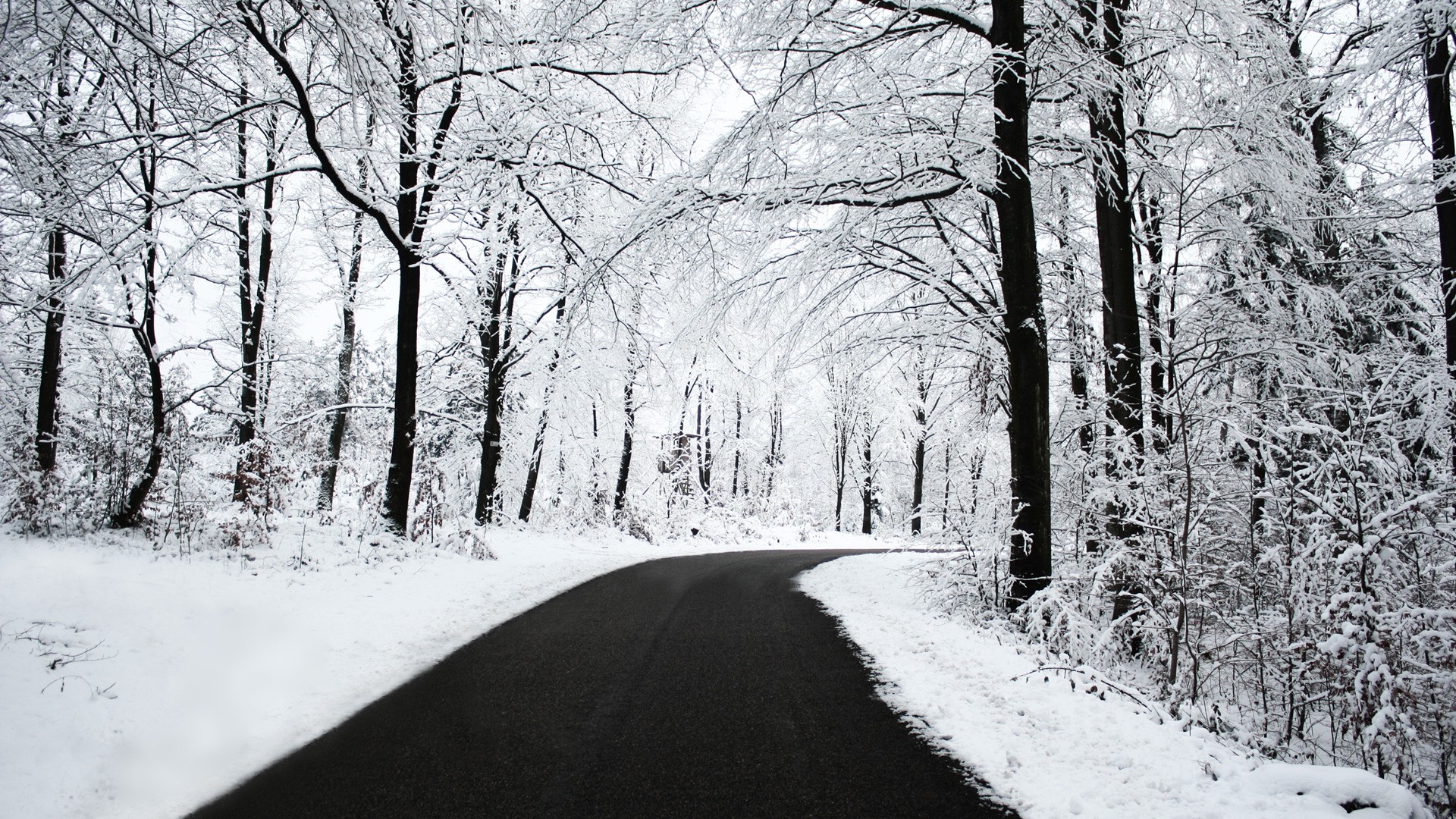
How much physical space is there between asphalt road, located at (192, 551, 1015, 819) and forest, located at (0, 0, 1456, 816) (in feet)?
8.20

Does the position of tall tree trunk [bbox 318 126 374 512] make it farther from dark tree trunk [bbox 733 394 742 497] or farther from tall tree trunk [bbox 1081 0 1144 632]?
dark tree trunk [bbox 733 394 742 497]

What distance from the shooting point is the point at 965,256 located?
833cm

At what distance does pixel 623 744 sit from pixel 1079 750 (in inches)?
97.8

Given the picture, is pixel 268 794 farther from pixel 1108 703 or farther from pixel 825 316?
pixel 825 316

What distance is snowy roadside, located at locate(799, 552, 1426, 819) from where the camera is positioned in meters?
2.57

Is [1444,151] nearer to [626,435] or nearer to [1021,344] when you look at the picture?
[1021,344]

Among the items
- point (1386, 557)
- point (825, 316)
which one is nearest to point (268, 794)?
point (1386, 557)

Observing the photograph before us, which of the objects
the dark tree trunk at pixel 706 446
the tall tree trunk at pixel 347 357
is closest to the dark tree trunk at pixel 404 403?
the tall tree trunk at pixel 347 357

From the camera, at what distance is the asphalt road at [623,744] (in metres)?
2.76

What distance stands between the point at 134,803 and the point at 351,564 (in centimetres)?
494

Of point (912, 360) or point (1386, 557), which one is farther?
point (912, 360)

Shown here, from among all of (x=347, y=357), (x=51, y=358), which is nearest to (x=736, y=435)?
(x=347, y=357)

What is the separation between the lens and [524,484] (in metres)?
17.2

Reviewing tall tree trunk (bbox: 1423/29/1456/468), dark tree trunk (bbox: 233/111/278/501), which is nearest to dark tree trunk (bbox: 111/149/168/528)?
dark tree trunk (bbox: 233/111/278/501)
